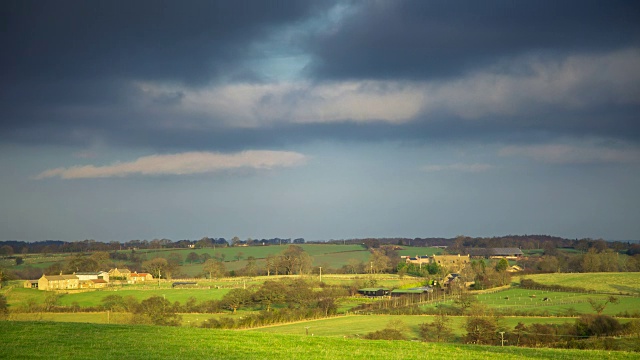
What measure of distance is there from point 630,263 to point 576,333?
5986 centimetres

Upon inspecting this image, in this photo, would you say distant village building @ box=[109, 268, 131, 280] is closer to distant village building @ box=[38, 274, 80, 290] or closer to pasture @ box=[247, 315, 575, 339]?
distant village building @ box=[38, 274, 80, 290]

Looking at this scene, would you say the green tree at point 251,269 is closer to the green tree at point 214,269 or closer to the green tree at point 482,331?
the green tree at point 214,269

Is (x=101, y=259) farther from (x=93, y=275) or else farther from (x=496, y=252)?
(x=496, y=252)

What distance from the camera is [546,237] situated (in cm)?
18038

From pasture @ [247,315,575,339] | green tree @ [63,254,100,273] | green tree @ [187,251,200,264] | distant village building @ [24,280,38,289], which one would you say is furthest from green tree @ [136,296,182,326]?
green tree @ [187,251,200,264]

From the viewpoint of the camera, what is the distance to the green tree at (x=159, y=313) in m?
45.9

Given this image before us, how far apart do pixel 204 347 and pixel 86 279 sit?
229 ft

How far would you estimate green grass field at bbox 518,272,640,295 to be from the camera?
67688mm

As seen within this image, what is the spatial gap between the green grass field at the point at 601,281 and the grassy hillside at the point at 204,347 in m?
52.8

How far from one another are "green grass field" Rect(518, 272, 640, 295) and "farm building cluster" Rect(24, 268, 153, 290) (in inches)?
2454

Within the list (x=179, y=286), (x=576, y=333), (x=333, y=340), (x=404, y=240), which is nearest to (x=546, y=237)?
(x=404, y=240)

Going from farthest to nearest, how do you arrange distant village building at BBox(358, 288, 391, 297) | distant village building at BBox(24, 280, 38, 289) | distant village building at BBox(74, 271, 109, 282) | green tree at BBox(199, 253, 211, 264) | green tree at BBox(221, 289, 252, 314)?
green tree at BBox(199, 253, 211, 264)
distant village building at BBox(74, 271, 109, 282)
distant village building at BBox(358, 288, 391, 297)
distant village building at BBox(24, 280, 38, 289)
green tree at BBox(221, 289, 252, 314)

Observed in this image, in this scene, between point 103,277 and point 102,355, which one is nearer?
point 102,355

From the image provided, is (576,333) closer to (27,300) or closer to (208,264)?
(27,300)
